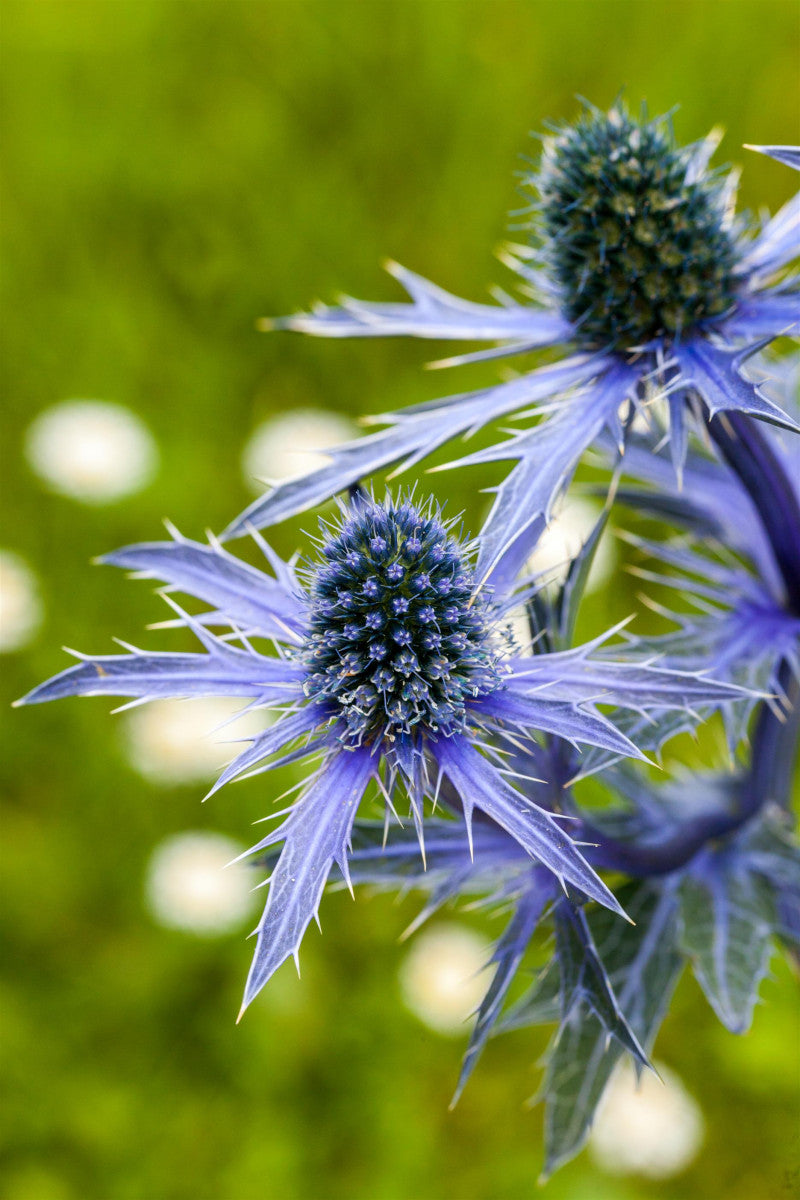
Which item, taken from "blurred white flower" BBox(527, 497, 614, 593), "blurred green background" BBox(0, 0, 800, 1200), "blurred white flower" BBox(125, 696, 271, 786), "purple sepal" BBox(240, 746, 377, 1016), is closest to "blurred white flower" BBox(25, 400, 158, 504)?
"blurred green background" BBox(0, 0, 800, 1200)

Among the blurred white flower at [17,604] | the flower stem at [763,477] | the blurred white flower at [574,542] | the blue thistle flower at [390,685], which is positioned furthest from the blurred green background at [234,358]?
the blue thistle flower at [390,685]

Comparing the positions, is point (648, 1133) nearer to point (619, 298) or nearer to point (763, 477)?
point (763, 477)

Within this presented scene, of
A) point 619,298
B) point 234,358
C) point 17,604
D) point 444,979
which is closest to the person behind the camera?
point 619,298

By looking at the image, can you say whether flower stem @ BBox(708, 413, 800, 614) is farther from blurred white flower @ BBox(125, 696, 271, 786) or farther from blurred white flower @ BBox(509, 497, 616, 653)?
blurred white flower @ BBox(125, 696, 271, 786)

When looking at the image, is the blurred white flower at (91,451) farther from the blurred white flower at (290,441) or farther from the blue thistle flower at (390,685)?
the blue thistle flower at (390,685)

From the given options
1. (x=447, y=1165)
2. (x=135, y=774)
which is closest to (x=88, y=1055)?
(x=135, y=774)

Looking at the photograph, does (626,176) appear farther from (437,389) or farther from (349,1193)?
(349,1193)

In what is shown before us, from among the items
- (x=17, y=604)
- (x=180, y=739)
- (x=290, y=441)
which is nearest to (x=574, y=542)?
(x=290, y=441)

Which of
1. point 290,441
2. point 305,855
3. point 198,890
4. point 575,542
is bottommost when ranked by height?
point 198,890
